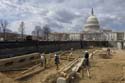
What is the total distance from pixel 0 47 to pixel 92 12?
131m

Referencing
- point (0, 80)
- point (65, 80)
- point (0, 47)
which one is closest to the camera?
point (65, 80)

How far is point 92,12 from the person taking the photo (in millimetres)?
150750

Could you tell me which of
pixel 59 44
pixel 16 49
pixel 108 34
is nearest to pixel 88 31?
pixel 108 34

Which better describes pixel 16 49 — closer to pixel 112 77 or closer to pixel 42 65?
pixel 42 65

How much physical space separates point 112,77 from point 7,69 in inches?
305

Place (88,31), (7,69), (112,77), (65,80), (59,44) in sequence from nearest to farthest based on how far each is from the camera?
(65,80) < (112,77) < (7,69) < (59,44) < (88,31)

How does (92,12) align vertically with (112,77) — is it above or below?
above

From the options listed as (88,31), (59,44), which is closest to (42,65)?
(59,44)

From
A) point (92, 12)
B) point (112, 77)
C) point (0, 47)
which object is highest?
point (92, 12)

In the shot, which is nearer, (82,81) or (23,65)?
(82,81)

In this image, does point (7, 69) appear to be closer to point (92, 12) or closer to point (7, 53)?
point (7, 53)

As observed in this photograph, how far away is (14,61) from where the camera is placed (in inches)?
771

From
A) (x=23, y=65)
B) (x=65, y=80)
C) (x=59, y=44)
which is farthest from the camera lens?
(x=59, y=44)

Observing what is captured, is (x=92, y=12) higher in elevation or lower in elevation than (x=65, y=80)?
higher
